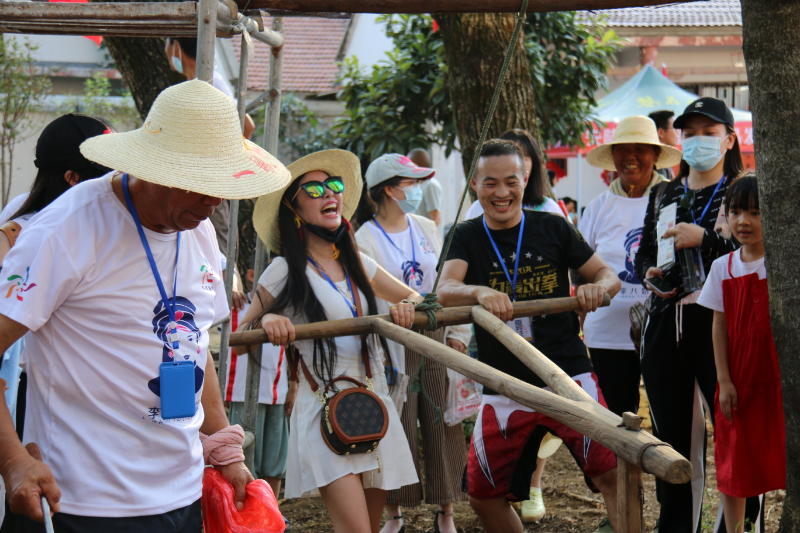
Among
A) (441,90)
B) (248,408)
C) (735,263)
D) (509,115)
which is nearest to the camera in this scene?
(735,263)

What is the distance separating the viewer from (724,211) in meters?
3.55

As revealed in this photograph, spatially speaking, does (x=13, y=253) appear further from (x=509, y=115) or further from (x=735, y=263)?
(x=509, y=115)

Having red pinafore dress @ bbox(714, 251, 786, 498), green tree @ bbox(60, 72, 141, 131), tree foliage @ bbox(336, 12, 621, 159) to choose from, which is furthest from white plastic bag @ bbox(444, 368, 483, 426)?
green tree @ bbox(60, 72, 141, 131)

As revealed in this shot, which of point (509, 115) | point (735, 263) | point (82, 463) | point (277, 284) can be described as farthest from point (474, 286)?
point (509, 115)

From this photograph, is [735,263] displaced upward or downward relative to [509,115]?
downward

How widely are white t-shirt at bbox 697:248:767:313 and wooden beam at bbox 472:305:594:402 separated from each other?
39.2 inches

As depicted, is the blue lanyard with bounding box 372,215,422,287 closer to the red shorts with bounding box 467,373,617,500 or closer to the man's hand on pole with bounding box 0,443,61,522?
the red shorts with bounding box 467,373,617,500

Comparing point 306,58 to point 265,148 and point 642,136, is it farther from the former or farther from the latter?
point 265,148

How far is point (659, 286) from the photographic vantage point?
12.1ft

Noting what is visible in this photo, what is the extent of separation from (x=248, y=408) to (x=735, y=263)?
2385 millimetres

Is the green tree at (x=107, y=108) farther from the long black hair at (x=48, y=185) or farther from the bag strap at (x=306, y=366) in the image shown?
the long black hair at (x=48, y=185)

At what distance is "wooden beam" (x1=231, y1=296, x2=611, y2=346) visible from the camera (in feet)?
10.5

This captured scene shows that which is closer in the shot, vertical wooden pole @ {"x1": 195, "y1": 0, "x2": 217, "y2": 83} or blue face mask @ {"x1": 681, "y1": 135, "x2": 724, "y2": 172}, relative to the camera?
vertical wooden pole @ {"x1": 195, "y1": 0, "x2": 217, "y2": 83}

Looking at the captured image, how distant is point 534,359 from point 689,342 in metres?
1.38
